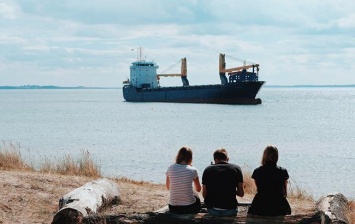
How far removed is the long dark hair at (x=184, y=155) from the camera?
7.35 meters

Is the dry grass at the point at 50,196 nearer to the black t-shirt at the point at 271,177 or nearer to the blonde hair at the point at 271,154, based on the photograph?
the black t-shirt at the point at 271,177

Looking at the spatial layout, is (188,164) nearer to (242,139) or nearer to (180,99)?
(242,139)

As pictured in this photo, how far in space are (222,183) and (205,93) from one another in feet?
277

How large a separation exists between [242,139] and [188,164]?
3508cm

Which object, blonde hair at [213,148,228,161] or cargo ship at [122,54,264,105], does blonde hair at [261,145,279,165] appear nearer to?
blonde hair at [213,148,228,161]

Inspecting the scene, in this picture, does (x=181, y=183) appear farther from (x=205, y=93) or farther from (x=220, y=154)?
(x=205, y=93)

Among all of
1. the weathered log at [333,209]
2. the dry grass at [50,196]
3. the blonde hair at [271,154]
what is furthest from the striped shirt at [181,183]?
the weathered log at [333,209]

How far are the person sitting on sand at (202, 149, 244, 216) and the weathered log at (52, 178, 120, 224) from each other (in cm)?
164

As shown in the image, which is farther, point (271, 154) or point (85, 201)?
point (85, 201)

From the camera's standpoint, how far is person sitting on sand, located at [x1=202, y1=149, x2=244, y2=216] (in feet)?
23.5

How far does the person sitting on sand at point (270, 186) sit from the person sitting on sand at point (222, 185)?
232mm

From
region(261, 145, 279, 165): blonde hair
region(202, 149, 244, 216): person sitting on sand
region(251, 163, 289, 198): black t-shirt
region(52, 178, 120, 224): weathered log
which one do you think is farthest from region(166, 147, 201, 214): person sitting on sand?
region(52, 178, 120, 224): weathered log

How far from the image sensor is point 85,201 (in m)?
8.32

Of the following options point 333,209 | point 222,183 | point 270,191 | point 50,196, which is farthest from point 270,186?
point 50,196
